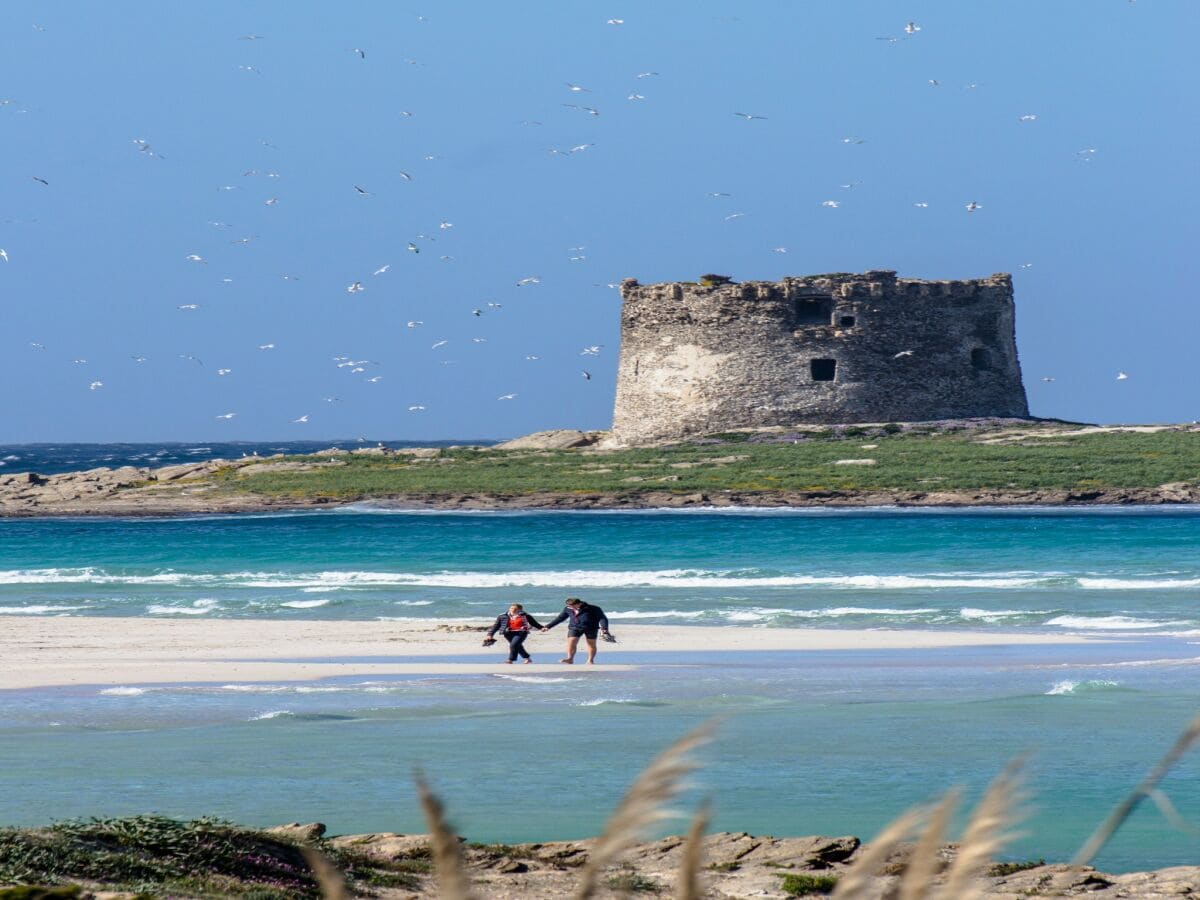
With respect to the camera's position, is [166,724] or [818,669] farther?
[818,669]

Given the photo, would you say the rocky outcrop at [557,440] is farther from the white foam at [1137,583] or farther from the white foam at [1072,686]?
the white foam at [1072,686]

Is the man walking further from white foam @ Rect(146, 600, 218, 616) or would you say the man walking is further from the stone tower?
the stone tower

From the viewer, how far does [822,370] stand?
179 feet

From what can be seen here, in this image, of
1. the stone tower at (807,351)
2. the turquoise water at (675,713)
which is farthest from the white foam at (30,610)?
the stone tower at (807,351)

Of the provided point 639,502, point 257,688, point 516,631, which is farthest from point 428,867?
point 639,502

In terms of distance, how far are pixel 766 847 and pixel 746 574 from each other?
2127 centimetres

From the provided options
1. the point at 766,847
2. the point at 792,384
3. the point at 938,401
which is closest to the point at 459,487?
the point at 792,384

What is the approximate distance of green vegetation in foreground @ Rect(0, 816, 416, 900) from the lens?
7.58m

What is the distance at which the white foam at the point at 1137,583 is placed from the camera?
87.8ft

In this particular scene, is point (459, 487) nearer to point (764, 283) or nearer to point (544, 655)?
point (764, 283)

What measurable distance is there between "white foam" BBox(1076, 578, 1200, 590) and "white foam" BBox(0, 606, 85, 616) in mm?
15120

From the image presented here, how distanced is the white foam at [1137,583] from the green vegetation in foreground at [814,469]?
1802cm

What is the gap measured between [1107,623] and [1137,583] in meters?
6.04

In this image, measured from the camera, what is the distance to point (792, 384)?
2138 inches
